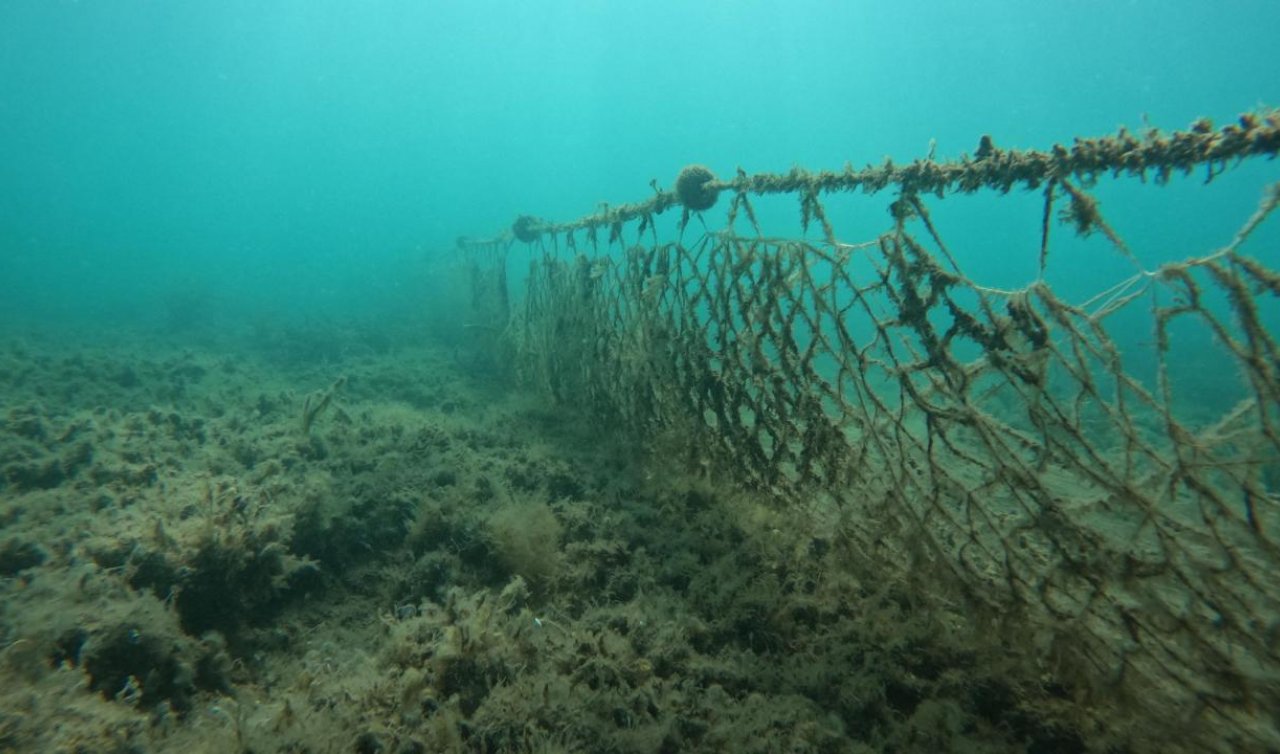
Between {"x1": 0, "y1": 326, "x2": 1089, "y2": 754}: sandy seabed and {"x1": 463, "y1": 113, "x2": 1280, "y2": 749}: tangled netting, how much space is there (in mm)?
409

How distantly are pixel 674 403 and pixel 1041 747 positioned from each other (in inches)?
138

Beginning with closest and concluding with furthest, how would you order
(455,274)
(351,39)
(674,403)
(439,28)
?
(674,403), (455,274), (351,39), (439,28)

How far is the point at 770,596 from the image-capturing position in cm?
341

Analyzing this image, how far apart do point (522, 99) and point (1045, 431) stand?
7846 inches

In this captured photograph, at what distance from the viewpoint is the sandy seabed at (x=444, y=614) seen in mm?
2520

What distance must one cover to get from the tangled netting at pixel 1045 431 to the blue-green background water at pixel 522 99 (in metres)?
57.9

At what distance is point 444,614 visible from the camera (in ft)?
10.7

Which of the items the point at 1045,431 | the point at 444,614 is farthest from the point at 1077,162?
the point at 444,614

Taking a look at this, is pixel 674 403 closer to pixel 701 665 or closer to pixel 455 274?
pixel 701 665

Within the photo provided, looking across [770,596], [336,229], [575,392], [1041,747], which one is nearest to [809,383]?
[770,596]

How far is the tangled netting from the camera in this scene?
2.05 metres

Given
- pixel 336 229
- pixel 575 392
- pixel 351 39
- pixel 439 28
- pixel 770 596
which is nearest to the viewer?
pixel 770 596

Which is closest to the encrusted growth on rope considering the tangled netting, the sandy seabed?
the tangled netting

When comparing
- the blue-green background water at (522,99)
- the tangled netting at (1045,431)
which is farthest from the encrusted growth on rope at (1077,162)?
the blue-green background water at (522,99)
